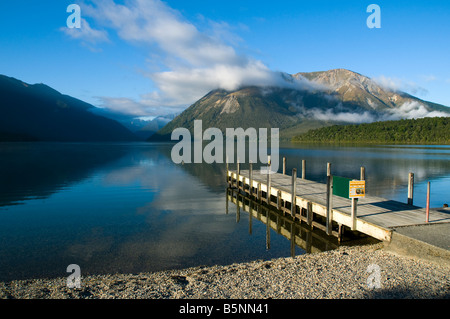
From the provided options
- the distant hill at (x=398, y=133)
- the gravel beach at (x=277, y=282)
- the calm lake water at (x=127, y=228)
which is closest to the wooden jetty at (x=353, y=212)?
the gravel beach at (x=277, y=282)

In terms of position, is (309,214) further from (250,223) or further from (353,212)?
(250,223)

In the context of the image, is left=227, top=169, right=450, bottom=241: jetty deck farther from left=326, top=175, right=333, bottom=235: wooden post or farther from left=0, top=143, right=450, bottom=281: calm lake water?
left=0, top=143, right=450, bottom=281: calm lake water

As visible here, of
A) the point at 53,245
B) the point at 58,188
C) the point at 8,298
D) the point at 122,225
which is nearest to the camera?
the point at 8,298

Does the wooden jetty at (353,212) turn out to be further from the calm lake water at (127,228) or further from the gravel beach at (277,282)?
the calm lake water at (127,228)

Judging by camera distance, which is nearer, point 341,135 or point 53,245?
point 53,245

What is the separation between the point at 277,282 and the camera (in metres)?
8.45

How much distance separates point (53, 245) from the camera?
43.9ft

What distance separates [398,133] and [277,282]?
A: 164715mm

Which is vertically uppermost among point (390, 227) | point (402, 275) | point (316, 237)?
point (390, 227)

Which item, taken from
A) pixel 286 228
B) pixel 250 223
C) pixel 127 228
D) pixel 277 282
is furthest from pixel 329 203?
pixel 127 228

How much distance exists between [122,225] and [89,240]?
265 centimetres
